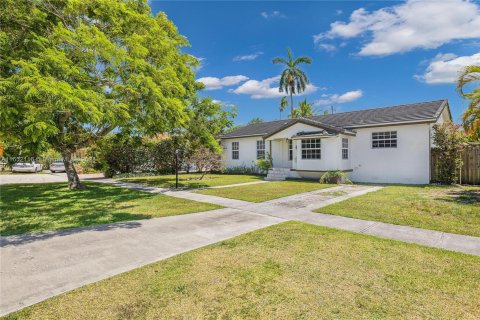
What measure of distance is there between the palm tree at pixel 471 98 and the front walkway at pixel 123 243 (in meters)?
8.30

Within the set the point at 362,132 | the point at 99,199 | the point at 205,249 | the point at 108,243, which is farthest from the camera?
the point at 362,132

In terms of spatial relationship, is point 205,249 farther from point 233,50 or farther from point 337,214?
point 233,50

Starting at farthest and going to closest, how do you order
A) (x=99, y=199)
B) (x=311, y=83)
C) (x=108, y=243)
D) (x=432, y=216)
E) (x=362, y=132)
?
1. (x=311, y=83)
2. (x=362, y=132)
3. (x=99, y=199)
4. (x=432, y=216)
5. (x=108, y=243)

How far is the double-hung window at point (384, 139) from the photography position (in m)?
17.2

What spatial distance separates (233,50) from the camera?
23438 millimetres

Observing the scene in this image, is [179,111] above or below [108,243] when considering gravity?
above

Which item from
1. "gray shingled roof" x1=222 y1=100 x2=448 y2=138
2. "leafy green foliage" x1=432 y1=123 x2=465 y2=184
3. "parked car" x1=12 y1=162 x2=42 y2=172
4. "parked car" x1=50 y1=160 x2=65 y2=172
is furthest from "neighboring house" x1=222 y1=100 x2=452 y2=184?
"parked car" x1=12 y1=162 x2=42 y2=172

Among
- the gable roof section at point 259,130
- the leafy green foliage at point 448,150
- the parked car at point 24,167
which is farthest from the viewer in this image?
the parked car at point 24,167

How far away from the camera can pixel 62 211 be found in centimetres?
920

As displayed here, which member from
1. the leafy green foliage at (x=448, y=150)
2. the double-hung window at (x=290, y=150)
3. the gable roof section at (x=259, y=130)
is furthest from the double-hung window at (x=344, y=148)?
the gable roof section at (x=259, y=130)

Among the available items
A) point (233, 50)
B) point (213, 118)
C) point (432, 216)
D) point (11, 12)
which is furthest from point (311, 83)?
point (11, 12)

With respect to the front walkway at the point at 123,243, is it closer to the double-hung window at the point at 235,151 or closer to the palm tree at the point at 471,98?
the palm tree at the point at 471,98

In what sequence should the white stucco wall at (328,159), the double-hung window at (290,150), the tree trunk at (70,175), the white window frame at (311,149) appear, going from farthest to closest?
the double-hung window at (290,150)
the white window frame at (311,149)
the white stucco wall at (328,159)
the tree trunk at (70,175)

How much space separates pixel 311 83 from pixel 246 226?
3377cm
